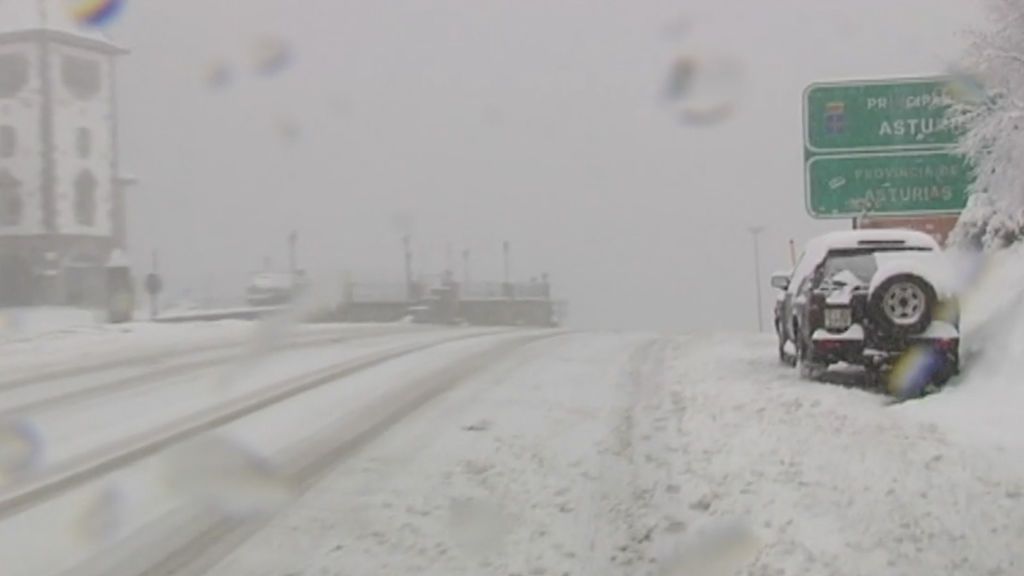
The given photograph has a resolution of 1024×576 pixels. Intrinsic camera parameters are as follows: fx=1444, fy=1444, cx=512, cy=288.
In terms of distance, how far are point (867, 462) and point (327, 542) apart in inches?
146

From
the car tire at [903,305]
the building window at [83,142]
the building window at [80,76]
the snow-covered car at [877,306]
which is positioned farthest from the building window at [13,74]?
the car tire at [903,305]

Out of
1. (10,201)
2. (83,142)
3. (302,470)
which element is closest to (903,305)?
(302,470)

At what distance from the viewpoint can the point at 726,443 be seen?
1033cm

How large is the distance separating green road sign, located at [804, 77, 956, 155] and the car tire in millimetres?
5829

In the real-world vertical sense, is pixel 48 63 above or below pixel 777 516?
above

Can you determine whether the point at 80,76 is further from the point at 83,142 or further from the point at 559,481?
the point at 559,481

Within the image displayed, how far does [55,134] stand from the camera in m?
61.2

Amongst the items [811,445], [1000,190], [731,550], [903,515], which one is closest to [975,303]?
[1000,190]

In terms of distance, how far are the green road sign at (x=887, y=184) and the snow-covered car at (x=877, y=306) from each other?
3.73 m

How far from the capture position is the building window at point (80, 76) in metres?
63.0

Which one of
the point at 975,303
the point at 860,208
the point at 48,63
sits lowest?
the point at 975,303

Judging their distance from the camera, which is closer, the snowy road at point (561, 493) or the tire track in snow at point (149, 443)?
the snowy road at point (561, 493)

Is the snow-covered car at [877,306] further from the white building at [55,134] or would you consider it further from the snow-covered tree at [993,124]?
the white building at [55,134]

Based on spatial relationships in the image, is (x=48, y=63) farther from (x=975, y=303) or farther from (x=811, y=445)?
(x=811, y=445)
